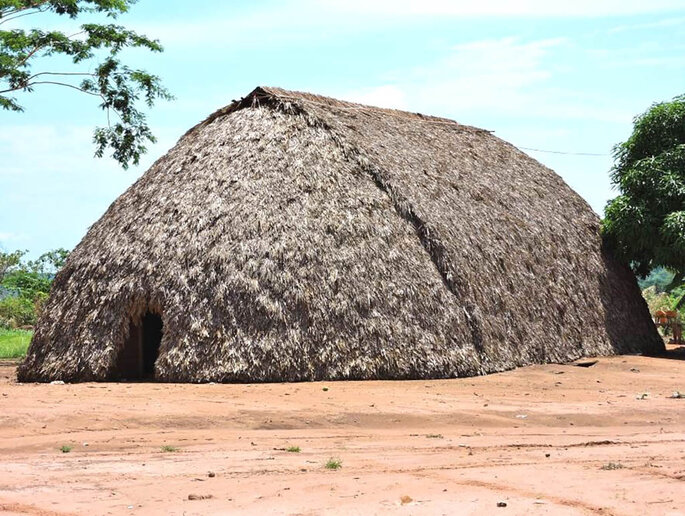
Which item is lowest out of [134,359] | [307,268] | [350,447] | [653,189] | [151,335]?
[350,447]

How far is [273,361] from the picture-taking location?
12195mm

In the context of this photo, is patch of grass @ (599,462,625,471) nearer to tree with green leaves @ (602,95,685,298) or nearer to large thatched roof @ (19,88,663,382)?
large thatched roof @ (19,88,663,382)

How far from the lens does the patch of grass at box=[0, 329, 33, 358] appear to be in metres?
20.1

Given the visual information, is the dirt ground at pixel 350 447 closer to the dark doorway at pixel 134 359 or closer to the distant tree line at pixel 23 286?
the dark doorway at pixel 134 359

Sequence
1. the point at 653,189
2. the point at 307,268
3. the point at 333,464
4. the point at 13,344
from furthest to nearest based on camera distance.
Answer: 1. the point at 13,344
2. the point at 653,189
3. the point at 307,268
4. the point at 333,464

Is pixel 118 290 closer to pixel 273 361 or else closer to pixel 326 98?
pixel 273 361

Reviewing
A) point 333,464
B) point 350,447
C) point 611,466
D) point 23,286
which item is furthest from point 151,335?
point 23,286

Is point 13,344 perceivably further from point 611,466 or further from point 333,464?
point 611,466

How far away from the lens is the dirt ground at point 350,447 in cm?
577

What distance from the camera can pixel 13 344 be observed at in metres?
21.9

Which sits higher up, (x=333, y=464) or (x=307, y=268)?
(x=307, y=268)

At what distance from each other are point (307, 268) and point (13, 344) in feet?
38.3

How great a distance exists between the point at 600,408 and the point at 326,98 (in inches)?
309

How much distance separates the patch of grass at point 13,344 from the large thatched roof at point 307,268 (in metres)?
6.49
